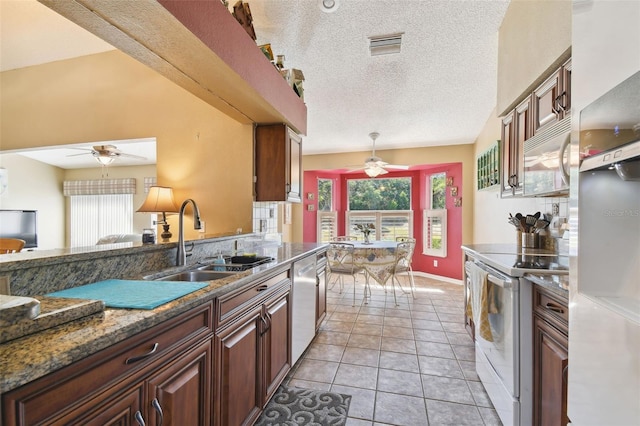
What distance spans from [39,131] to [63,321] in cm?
371

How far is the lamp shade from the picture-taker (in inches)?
109

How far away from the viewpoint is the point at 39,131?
10.7 feet

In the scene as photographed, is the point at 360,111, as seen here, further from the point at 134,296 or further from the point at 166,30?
the point at 134,296

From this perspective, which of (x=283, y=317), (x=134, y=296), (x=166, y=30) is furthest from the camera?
(x=283, y=317)

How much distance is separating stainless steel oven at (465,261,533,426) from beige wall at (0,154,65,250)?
25.9 ft

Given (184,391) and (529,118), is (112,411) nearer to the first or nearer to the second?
(184,391)

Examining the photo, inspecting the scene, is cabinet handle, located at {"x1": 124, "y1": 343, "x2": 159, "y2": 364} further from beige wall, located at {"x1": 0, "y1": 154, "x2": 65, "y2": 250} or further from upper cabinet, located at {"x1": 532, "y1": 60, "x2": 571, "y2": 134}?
beige wall, located at {"x1": 0, "y1": 154, "x2": 65, "y2": 250}

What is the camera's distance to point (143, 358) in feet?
2.77

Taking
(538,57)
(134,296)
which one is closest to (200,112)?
(134,296)

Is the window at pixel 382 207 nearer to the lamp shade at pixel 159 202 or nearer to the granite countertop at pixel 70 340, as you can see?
the lamp shade at pixel 159 202

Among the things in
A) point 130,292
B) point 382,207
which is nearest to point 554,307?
point 130,292

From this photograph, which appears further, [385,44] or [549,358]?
[385,44]

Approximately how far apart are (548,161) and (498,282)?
78 cm

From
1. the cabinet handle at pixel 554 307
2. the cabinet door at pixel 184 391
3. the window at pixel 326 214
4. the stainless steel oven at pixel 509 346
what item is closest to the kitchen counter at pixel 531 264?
the stainless steel oven at pixel 509 346
